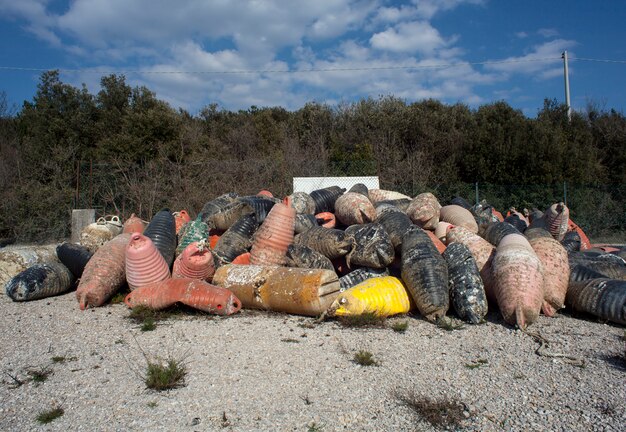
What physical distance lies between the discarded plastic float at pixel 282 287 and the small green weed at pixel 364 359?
1270 millimetres

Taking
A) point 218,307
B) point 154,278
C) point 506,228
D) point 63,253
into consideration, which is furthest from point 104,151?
point 506,228

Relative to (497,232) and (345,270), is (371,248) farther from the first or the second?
(497,232)

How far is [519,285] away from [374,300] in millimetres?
1662

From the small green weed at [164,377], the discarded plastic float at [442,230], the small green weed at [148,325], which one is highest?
the discarded plastic float at [442,230]

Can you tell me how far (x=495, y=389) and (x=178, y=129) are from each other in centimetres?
1695

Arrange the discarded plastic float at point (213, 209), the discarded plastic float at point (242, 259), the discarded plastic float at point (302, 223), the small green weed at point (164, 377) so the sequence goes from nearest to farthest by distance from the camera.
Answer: the small green weed at point (164, 377)
the discarded plastic float at point (242, 259)
the discarded plastic float at point (302, 223)
the discarded plastic float at point (213, 209)

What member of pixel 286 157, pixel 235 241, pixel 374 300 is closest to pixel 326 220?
pixel 235 241

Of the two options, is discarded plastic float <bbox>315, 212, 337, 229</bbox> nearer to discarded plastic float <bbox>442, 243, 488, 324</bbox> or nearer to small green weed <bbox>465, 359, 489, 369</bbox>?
discarded plastic float <bbox>442, 243, 488, 324</bbox>

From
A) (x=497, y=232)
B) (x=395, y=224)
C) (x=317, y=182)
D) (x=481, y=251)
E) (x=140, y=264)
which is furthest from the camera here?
(x=317, y=182)

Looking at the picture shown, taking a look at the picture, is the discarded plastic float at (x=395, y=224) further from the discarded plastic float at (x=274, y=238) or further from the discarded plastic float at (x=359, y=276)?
the discarded plastic float at (x=274, y=238)

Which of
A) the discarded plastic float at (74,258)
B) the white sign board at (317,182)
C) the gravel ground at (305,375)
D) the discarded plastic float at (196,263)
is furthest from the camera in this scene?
the white sign board at (317,182)

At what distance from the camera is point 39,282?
7121mm

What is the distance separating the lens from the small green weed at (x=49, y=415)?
3.34m

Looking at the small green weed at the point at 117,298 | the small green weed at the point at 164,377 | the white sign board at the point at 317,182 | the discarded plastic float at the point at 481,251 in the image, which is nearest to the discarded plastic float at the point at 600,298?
the discarded plastic float at the point at 481,251
